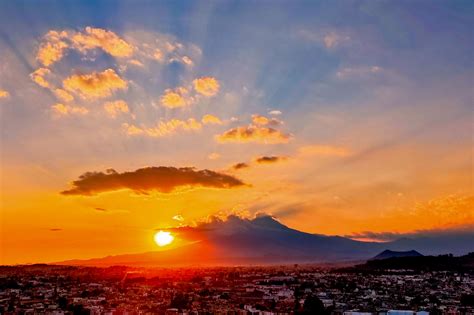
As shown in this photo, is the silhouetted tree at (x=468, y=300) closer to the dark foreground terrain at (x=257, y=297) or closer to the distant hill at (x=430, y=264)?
the dark foreground terrain at (x=257, y=297)

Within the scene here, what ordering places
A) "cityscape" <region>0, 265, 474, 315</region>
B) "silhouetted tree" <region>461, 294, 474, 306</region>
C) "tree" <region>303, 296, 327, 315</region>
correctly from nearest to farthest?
"tree" <region>303, 296, 327, 315</region> → "cityscape" <region>0, 265, 474, 315</region> → "silhouetted tree" <region>461, 294, 474, 306</region>

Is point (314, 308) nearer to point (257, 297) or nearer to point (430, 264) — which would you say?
point (257, 297)

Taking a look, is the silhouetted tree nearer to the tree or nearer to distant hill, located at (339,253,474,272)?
the tree

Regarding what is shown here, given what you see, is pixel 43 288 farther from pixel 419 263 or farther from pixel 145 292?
pixel 419 263

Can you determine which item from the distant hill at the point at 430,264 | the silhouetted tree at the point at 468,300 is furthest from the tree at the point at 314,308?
the distant hill at the point at 430,264

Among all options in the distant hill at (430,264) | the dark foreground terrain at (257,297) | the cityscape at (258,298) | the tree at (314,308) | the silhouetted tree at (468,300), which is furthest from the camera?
the distant hill at (430,264)

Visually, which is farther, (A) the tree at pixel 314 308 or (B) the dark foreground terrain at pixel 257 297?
(B) the dark foreground terrain at pixel 257 297

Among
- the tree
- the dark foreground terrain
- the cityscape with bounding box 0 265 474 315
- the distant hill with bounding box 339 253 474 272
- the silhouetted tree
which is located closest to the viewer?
the tree

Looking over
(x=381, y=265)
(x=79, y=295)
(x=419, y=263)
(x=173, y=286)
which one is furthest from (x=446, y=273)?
(x=79, y=295)

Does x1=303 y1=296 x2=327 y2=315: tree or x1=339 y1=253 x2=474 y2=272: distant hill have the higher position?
x1=339 y1=253 x2=474 y2=272: distant hill

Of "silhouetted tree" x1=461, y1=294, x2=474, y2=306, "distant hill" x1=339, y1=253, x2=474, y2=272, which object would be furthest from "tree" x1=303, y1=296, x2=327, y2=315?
"distant hill" x1=339, y1=253, x2=474, y2=272

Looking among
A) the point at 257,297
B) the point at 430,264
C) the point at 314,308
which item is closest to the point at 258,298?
the point at 257,297
